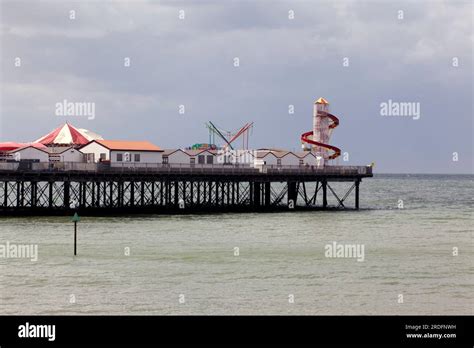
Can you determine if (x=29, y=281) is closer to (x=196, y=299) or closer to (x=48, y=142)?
(x=196, y=299)

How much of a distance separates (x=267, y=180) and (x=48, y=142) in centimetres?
2374

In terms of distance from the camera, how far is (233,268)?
4322 cm

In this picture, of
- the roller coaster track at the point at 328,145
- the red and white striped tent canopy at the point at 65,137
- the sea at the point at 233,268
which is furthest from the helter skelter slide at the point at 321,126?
the sea at the point at 233,268
